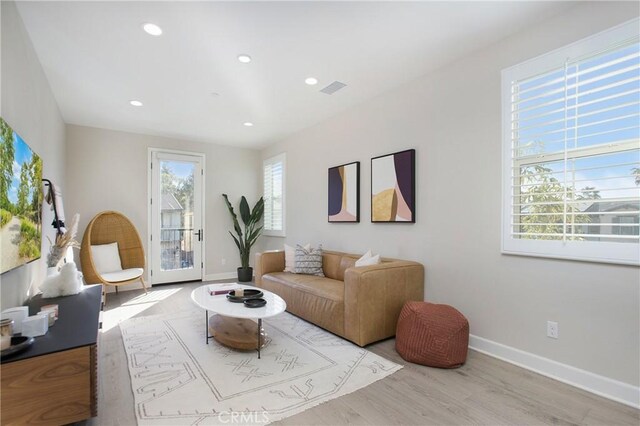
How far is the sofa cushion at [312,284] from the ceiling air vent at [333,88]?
2.21 metres

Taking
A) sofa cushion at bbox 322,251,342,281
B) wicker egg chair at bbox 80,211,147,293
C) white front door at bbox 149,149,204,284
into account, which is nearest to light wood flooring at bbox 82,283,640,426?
sofa cushion at bbox 322,251,342,281

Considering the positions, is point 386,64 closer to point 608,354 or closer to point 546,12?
point 546,12

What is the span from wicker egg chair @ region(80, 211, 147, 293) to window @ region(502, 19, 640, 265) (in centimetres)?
484

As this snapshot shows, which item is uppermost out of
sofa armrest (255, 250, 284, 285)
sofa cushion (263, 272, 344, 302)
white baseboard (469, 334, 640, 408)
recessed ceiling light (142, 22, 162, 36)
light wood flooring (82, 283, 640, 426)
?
recessed ceiling light (142, 22, 162, 36)

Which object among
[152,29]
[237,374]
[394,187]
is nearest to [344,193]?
[394,187]

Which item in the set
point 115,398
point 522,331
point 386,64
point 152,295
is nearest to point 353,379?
point 522,331

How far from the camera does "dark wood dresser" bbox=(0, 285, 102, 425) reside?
1.42 m

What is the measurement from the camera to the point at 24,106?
92.7 inches

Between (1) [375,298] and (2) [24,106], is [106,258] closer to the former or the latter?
(2) [24,106]

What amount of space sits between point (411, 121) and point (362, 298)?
1937mm

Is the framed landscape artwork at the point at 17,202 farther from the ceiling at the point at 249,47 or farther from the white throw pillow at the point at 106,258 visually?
the white throw pillow at the point at 106,258

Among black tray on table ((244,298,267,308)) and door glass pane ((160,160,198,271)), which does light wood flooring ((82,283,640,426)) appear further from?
door glass pane ((160,160,198,271))

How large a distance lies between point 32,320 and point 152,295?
3.34 meters

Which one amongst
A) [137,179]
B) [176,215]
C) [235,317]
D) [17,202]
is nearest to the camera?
[17,202]
